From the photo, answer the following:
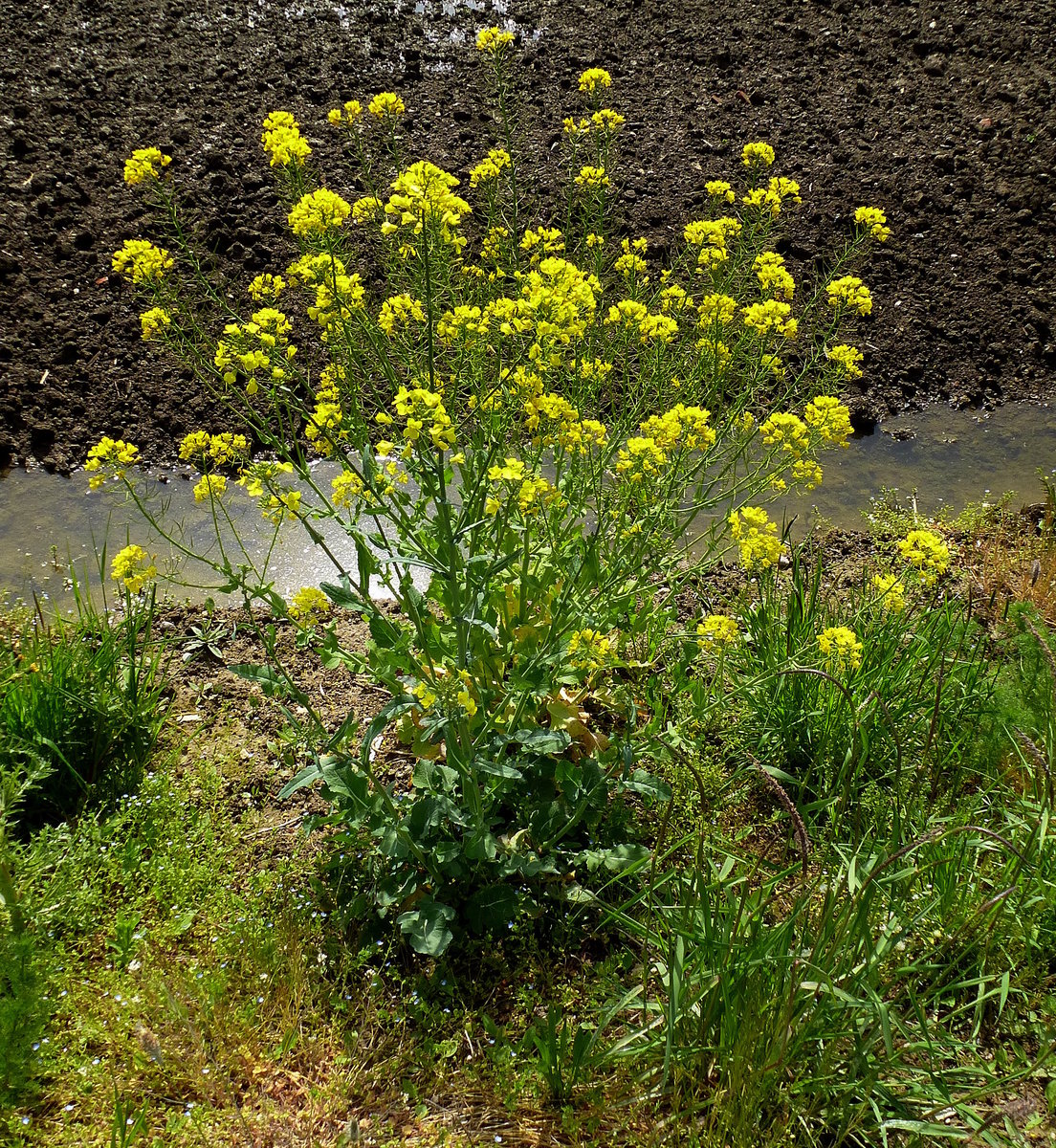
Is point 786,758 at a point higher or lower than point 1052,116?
lower

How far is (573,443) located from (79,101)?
4.46 metres

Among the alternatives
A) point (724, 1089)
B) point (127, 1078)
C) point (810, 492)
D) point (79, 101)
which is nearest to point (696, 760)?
point (724, 1089)

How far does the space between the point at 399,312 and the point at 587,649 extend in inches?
39.4

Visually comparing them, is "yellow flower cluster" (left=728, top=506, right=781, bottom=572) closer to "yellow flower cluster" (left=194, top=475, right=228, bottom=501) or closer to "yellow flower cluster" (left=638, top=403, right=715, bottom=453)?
"yellow flower cluster" (left=638, top=403, right=715, bottom=453)

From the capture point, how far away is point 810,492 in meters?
4.22

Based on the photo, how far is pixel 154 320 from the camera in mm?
2221

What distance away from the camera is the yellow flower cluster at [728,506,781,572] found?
243 cm

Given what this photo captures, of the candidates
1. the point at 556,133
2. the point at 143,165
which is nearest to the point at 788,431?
the point at 143,165

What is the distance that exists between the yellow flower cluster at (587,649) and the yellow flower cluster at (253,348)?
95 cm

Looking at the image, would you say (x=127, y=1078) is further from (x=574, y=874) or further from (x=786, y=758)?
(x=786, y=758)

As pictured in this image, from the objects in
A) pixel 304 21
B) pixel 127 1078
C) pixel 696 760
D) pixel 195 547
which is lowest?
pixel 127 1078

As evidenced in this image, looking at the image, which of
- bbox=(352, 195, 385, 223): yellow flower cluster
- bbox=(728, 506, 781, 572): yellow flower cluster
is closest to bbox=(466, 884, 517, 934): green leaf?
bbox=(728, 506, 781, 572): yellow flower cluster

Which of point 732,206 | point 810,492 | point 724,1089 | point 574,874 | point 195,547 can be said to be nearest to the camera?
point 724,1089

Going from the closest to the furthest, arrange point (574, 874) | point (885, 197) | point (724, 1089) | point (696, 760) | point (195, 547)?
point (724, 1089) → point (574, 874) → point (696, 760) → point (195, 547) → point (885, 197)
